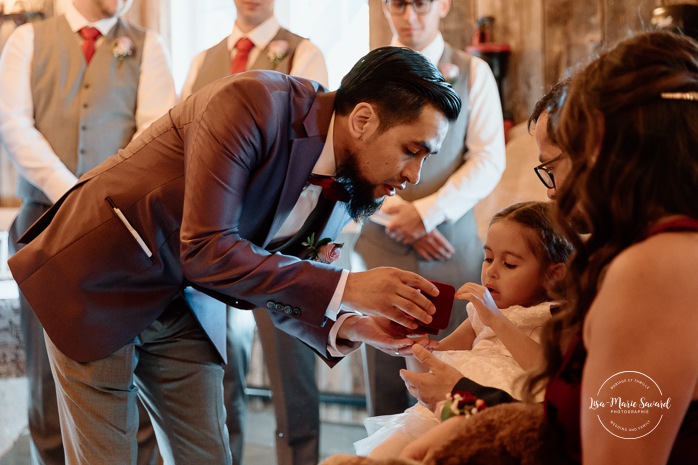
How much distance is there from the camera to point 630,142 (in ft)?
3.90

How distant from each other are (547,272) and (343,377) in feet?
8.27

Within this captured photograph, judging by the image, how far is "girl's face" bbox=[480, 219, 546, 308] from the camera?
209 cm

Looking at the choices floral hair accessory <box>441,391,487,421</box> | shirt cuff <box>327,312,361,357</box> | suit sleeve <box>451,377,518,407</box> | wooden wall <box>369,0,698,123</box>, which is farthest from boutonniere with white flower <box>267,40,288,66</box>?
floral hair accessory <box>441,391,487,421</box>

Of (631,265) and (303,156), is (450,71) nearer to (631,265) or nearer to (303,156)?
(303,156)

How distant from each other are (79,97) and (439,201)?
1520 mm

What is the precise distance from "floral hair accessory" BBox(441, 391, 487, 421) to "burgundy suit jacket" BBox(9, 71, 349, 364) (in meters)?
0.51

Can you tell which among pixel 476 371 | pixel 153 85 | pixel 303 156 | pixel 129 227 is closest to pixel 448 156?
pixel 153 85

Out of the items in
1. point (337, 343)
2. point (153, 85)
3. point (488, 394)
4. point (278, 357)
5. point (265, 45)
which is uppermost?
point (265, 45)

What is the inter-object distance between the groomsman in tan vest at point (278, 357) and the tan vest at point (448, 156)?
55 centimetres

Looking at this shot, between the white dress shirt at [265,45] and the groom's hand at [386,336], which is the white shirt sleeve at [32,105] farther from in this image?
the groom's hand at [386,336]

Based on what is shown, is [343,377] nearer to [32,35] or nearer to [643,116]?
[32,35]

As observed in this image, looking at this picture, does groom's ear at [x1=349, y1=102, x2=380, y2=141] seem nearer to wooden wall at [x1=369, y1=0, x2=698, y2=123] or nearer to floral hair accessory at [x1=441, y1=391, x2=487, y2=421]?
floral hair accessory at [x1=441, y1=391, x2=487, y2=421]

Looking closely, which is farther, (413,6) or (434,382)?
(413,6)

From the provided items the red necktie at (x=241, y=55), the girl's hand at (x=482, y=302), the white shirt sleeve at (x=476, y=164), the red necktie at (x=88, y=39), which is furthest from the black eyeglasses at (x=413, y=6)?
the girl's hand at (x=482, y=302)
